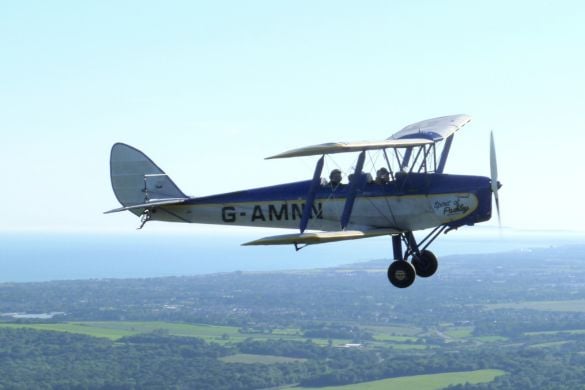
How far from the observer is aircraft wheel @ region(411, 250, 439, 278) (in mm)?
24250

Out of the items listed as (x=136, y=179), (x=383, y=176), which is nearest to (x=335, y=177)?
(x=383, y=176)

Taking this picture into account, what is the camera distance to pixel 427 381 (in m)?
146

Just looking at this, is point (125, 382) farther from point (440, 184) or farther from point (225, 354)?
point (440, 184)

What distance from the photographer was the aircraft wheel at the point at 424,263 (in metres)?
24.2

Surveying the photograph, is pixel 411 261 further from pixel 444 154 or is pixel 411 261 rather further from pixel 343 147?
pixel 343 147

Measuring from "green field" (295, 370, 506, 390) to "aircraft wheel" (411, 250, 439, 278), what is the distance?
384 feet

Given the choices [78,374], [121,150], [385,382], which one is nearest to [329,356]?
[385,382]

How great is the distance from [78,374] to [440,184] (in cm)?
16719

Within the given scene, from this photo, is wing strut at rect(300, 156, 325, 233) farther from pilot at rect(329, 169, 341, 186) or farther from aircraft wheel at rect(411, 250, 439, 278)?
aircraft wheel at rect(411, 250, 439, 278)

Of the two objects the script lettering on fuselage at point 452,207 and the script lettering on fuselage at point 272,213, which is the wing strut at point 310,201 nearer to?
the script lettering on fuselage at point 272,213

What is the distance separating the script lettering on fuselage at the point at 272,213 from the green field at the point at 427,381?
117 m

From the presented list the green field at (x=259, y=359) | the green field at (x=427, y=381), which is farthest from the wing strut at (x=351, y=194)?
the green field at (x=259, y=359)

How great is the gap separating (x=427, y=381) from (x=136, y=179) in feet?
408

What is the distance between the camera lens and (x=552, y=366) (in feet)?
601
